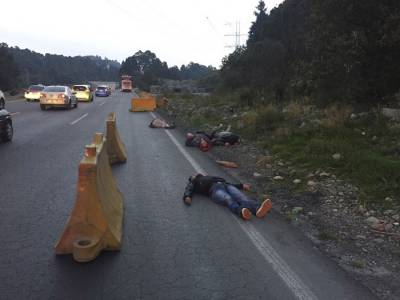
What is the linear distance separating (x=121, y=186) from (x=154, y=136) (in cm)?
784

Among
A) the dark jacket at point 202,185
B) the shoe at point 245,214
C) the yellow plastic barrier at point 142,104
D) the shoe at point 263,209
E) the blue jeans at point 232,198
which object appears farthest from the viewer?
the yellow plastic barrier at point 142,104

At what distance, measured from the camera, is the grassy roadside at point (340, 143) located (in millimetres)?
8078

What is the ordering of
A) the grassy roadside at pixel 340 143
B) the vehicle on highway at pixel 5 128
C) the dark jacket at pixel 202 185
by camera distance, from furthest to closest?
the vehicle on highway at pixel 5 128 → the grassy roadside at pixel 340 143 → the dark jacket at pixel 202 185

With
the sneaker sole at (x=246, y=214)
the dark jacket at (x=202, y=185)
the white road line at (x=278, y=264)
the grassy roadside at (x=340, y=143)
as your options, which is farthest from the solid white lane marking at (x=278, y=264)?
the grassy roadside at (x=340, y=143)

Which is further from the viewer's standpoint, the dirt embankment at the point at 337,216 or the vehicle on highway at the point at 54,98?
the vehicle on highway at the point at 54,98

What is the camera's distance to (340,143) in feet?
34.6

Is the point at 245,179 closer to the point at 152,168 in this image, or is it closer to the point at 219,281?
the point at 152,168

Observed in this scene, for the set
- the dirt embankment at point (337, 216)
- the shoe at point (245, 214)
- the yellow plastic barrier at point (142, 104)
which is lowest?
the yellow plastic barrier at point (142, 104)

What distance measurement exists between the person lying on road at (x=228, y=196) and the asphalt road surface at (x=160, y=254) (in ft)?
0.49

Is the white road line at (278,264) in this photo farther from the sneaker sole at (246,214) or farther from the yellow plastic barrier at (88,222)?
the yellow plastic barrier at (88,222)

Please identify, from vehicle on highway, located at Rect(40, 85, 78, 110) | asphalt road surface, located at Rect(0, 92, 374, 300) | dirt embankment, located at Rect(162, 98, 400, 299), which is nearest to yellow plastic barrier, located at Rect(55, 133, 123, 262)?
asphalt road surface, located at Rect(0, 92, 374, 300)

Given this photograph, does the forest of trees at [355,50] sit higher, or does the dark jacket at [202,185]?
the forest of trees at [355,50]

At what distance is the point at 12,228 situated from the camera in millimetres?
5785

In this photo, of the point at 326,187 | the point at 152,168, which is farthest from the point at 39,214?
the point at 326,187
